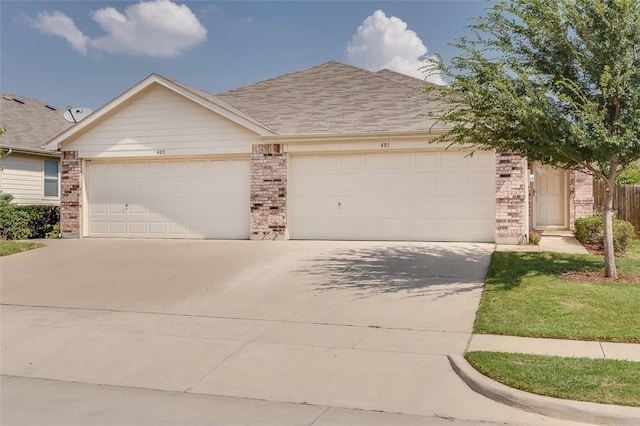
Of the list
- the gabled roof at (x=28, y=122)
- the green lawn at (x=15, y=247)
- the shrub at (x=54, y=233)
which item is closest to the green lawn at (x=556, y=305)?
the green lawn at (x=15, y=247)

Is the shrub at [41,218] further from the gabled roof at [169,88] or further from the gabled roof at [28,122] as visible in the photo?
the gabled roof at [169,88]

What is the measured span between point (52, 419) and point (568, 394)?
165 inches

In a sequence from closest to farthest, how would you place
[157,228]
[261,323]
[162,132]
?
[261,323] < [162,132] < [157,228]

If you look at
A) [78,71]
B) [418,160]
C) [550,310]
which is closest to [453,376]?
[550,310]

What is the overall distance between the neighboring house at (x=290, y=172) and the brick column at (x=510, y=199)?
3 cm

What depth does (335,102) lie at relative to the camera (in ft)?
52.7

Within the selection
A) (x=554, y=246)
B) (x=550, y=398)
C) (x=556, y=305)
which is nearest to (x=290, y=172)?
(x=554, y=246)

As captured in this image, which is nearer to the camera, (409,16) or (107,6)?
(409,16)

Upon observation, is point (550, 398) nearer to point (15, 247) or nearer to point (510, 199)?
point (510, 199)

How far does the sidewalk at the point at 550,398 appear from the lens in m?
3.87

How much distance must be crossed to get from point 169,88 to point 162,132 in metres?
1.31

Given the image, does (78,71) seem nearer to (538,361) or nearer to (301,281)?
(301,281)

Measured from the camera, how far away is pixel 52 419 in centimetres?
415

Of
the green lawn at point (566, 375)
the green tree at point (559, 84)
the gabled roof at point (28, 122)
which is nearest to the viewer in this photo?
the green lawn at point (566, 375)
